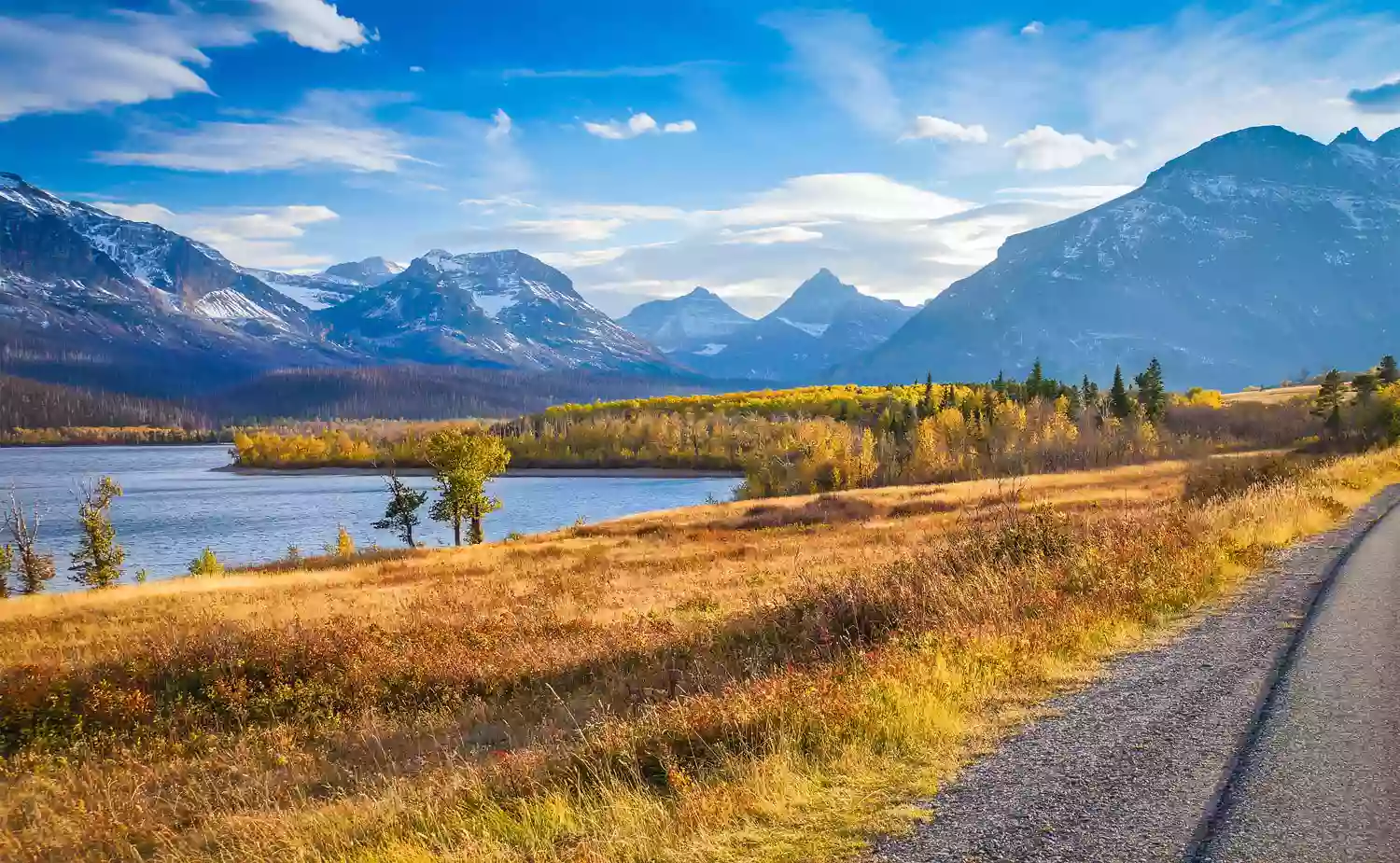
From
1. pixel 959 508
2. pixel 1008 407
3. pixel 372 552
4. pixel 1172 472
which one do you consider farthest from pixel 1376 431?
pixel 372 552

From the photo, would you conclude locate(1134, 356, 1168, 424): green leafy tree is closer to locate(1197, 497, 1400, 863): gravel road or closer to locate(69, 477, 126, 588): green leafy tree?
locate(69, 477, 126, 588): green leafy tree

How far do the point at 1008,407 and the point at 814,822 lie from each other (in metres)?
133

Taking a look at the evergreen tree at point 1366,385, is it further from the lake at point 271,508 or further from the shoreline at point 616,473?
the shoreline at point 616,473

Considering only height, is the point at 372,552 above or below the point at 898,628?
below

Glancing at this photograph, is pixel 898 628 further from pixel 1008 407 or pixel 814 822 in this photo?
pixel 1008 407

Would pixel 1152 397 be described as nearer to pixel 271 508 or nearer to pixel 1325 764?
pixel 271 508

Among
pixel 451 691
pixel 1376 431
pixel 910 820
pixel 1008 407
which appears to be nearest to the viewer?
pixel 910 820

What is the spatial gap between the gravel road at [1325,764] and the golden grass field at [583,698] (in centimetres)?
207

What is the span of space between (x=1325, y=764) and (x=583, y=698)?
10734 millimetres

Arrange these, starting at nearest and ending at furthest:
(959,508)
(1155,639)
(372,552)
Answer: (1155,639), (372,552), (959,508)

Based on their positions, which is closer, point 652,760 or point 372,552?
point 652,760

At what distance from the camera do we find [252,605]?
2972cm

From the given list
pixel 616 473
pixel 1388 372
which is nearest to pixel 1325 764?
pixel 1388 372

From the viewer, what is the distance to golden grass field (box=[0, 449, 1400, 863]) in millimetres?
7676
